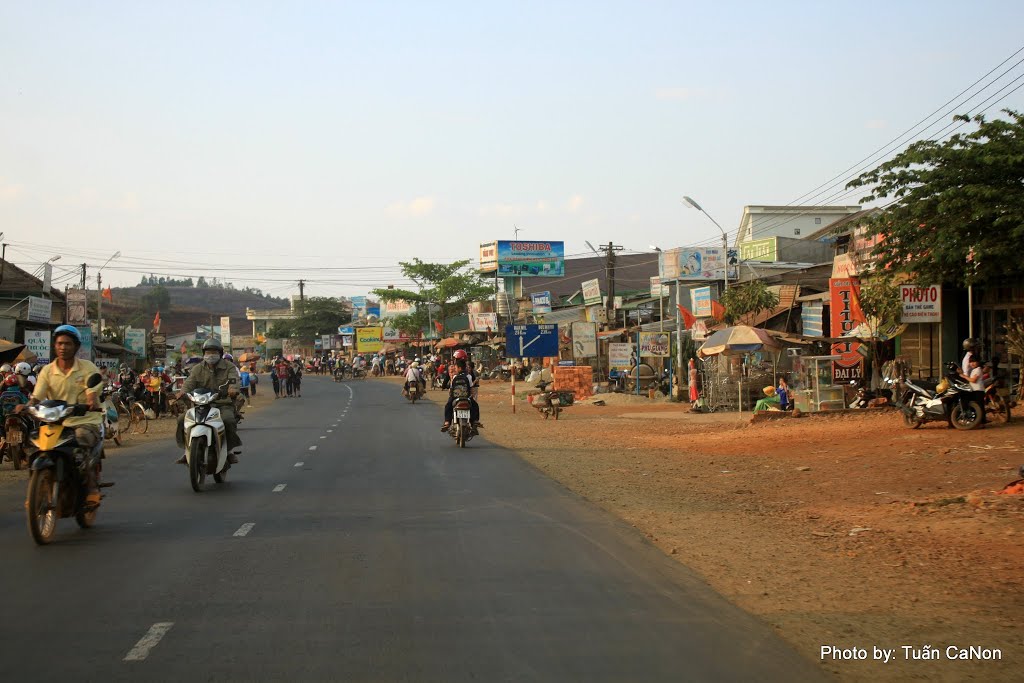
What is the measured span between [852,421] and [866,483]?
344 inches

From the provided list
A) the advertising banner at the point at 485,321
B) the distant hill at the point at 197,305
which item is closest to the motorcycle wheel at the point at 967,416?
the advertising banner at the point at 485,321

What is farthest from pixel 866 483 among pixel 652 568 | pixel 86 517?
pixel 86 517

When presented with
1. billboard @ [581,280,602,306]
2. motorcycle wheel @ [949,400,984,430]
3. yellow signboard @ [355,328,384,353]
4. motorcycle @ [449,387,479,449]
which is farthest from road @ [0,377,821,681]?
yellow signboard @ [355,328,384,353]

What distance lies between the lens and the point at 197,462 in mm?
12477

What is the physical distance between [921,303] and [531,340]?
13.8 metres

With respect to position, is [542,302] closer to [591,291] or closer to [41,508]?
[591,291]

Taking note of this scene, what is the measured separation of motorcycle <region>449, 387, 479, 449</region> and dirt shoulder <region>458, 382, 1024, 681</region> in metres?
1.31

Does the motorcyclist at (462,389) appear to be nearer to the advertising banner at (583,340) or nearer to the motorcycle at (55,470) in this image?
the motorcycle at (55,470)

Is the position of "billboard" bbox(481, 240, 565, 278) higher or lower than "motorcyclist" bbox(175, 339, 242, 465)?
higher

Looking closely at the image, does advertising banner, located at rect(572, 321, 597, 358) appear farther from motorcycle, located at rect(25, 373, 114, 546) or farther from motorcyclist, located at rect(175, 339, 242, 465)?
motorcycle, located at rect(25, 373, 114, 546)

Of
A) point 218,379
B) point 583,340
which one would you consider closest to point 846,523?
point 218,379

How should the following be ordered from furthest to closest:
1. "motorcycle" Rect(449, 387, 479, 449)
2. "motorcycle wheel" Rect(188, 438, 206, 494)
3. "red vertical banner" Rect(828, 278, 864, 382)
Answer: "red vertical banner" Rect(828, 278, 864, 382) → "motorcycle" Rect(449, 387, 479, 449) → "motorcycle wheel" Rect(188, 438, 206, 494)

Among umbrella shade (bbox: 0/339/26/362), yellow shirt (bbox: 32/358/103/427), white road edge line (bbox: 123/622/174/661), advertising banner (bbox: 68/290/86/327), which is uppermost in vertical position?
advertising banner (bbox: 68/290/86/327)

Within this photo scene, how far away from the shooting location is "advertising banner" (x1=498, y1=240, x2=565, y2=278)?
75125mm
